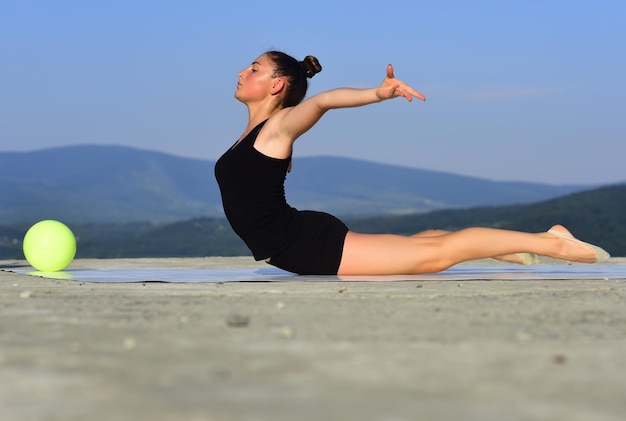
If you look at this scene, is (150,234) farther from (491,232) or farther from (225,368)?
(225,368)

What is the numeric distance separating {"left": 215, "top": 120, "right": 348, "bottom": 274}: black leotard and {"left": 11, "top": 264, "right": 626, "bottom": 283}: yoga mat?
0.58 ft

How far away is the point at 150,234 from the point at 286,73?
30.4m

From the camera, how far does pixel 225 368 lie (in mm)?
2787

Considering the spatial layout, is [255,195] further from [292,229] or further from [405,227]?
[405,227]

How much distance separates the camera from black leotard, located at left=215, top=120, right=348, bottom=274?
6.61 m

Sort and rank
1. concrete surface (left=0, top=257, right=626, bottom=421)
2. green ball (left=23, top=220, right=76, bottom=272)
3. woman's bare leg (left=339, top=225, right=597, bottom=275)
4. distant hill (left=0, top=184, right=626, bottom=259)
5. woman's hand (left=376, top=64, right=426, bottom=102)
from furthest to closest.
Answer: distant hill (left=0, top=184, right=626, bottom=259), green ball (left=23, top=220, right=76, bottom=272), woman's bare leg (left=339, top=225, right=597, bottom=275), woman's hand (left=376, top=64, right=426, bottom=102), concrete surface (left=0, top=257, right=626, bottom=421)

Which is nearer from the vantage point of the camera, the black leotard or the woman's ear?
the black leotard

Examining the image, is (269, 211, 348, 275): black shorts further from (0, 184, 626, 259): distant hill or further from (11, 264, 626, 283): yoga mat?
(0, 184, 626, 259): distant hill

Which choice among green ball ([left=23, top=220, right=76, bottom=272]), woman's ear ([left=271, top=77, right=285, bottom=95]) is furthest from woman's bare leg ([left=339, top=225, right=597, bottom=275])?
green ball ([left=23, top=220, right=76, bottom=272])

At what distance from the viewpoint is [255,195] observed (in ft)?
21.7

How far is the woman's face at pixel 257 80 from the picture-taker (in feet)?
22.5

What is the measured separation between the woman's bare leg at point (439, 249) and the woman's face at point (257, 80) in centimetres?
120

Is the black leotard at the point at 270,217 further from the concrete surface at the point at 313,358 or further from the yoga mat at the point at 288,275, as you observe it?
the concrete surface at the point at 313,358

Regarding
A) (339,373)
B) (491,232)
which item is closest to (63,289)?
(491,232)
